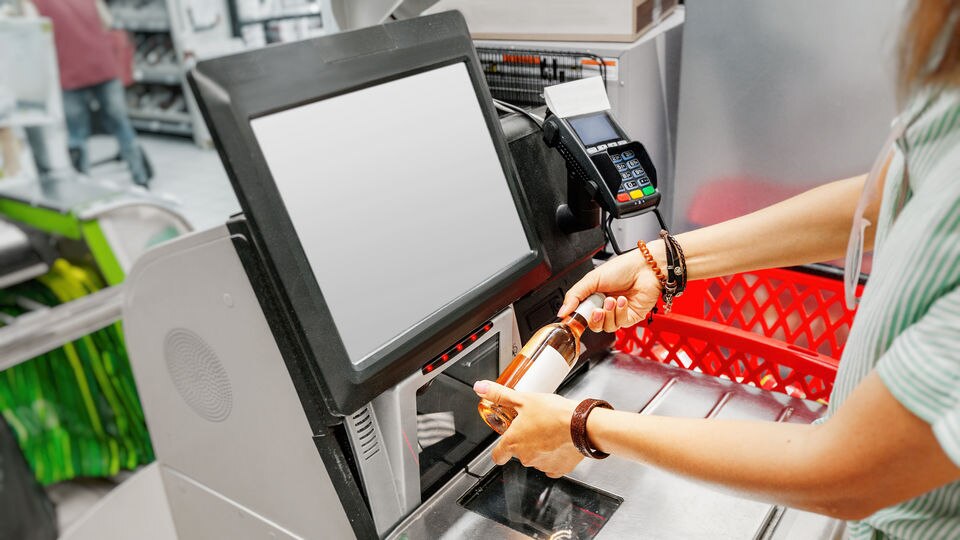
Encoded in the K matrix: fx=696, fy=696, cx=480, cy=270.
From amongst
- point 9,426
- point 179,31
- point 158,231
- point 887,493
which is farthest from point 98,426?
point 179,31

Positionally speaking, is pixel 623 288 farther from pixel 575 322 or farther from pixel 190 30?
pixel 190 30

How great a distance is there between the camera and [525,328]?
4.15ft

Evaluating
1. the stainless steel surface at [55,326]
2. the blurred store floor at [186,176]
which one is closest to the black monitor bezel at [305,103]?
the stainless steel surface at [55,326]

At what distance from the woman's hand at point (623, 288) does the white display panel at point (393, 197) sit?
0.14 m

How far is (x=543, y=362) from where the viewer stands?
101 cm

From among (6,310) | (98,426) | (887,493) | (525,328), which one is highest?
(887,493)

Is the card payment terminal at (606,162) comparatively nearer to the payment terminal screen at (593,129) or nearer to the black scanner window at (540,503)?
the payment terminal screen at (593,129)

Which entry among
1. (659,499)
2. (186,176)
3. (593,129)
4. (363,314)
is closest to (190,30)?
(186,176)

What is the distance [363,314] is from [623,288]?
52 centimetres

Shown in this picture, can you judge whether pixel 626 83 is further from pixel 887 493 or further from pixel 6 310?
pixel 6 310

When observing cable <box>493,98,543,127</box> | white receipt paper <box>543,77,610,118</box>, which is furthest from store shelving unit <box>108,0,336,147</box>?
white receipt paper <box>543,77,610,118</box>

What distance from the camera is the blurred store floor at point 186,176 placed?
516 cm

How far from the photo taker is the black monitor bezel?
788 millimetres

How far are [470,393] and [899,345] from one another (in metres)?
0.69
